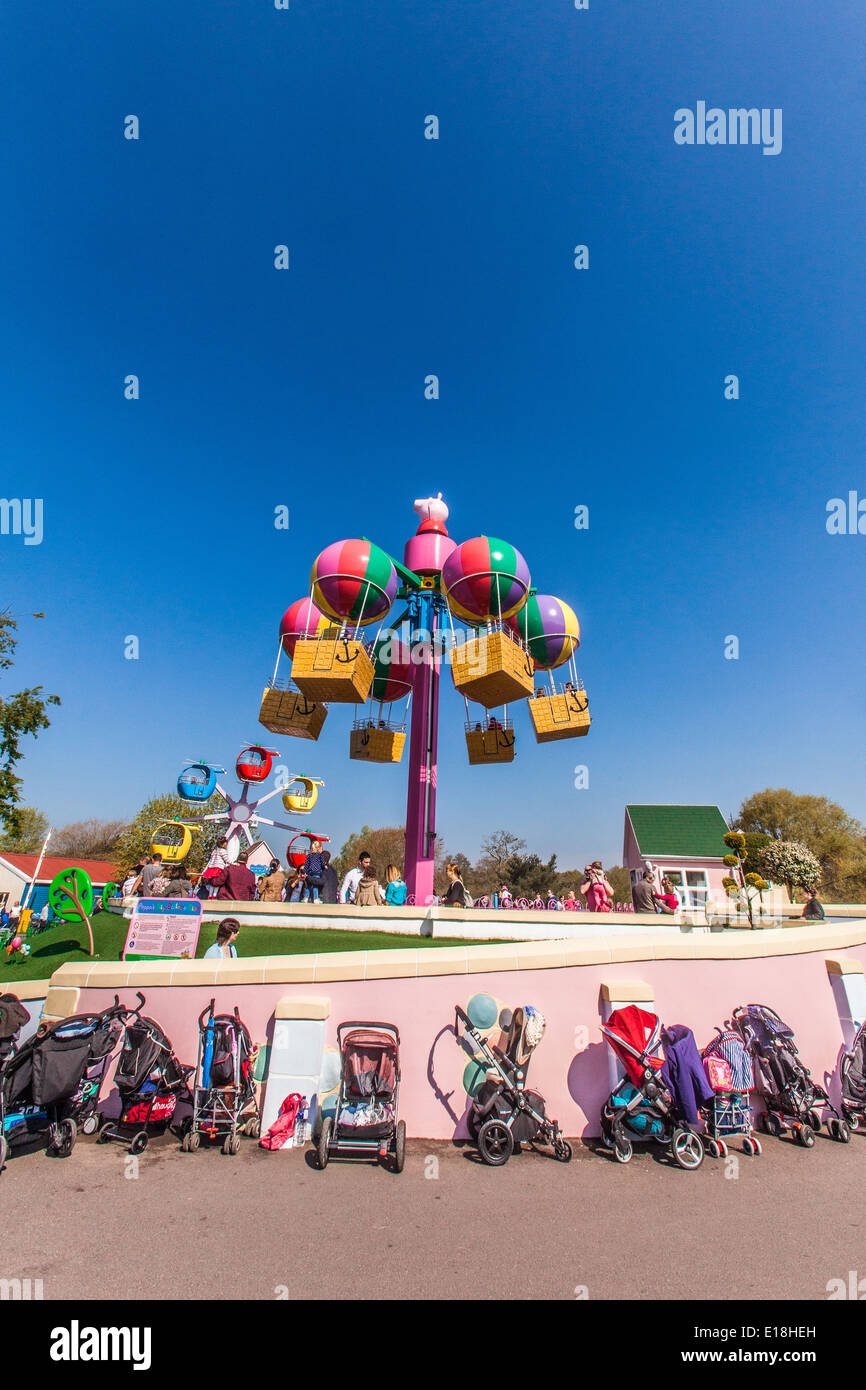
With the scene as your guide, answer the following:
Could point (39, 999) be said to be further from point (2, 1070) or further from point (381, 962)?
point (381, 962)

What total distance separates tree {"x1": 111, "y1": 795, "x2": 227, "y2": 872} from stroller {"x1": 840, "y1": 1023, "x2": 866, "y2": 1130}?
46.5 m

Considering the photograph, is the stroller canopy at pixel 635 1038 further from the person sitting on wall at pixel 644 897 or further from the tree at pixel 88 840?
the tree at pixel 88 840

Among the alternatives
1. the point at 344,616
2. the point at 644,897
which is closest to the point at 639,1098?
the point at 644,897

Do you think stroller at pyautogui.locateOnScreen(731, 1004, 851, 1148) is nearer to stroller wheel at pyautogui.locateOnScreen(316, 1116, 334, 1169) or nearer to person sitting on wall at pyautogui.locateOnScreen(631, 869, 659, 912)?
stroller wheel at pyautogui.locateOnScreen(316, 1116, 334, 1169)

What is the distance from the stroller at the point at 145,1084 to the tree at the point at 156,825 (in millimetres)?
44300

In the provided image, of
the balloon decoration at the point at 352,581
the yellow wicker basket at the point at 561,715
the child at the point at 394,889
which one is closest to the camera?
the child at the point at 394,889

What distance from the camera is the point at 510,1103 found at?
568 centimetres

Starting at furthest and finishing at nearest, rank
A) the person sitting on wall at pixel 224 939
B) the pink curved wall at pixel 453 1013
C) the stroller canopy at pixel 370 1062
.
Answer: the person sitting on wall at pixel 224 939
the pink curved wall at pixel 453 1013
the stroller canopy at pixel 370 1062

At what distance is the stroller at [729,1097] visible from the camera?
19.4 feet

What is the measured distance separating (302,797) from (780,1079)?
29.1 m

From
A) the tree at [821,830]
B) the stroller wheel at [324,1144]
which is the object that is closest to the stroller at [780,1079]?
the stroller wheel at [324,1144]

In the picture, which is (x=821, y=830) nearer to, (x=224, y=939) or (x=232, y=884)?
(x=232, y=884)
